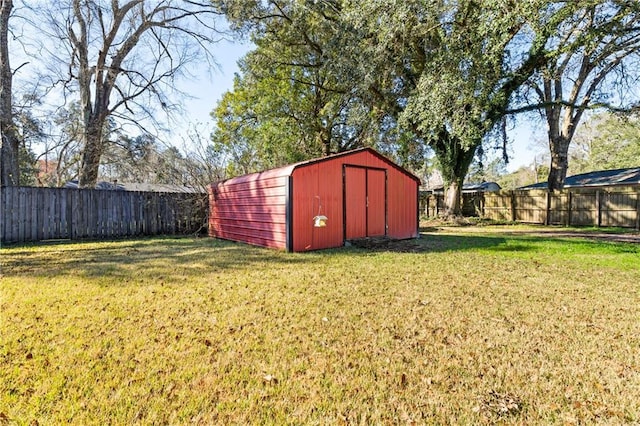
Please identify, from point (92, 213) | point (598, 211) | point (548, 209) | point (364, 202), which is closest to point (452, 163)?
point (548, 209)

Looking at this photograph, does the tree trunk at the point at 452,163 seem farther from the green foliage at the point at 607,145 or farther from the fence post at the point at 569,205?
the green foliage at the point at 607,145

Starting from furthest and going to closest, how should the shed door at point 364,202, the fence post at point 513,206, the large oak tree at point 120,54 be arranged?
the fence post at point 513,206
the large oak tree at point 120,54
the shed door at point 364,202

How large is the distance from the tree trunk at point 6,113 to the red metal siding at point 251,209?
5611mm

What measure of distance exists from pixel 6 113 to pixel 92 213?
11.4ft

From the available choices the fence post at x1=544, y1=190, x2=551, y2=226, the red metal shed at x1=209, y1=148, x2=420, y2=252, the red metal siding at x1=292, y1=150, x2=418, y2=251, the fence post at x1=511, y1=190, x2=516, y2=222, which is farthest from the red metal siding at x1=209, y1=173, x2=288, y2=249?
the fence post at x1=511, y1=190, x2=516, y2=222

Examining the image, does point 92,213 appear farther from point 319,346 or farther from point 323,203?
point 319,346

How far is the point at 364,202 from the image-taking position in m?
8.14

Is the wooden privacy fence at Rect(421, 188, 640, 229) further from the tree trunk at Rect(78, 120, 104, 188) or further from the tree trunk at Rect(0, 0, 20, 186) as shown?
the tree trunk at Rect(0, 0, 20, 186)

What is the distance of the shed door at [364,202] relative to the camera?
25.7ft

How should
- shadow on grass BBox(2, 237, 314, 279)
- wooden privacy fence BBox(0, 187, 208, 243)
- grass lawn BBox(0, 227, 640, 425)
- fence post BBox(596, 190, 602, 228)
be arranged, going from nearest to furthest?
grass lawn BBox(0, 227, 640, 425), shadow on grass BBox(2, 237, 314, 279), wooden privacy fence BBox(0, 187, 208, 243), fence post BBox(596, 190, 602, 228)

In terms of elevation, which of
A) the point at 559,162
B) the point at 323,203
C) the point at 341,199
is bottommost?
the point at 323,203

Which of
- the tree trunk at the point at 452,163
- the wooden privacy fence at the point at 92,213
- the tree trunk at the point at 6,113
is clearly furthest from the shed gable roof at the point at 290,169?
the tree trunk at the point at 6,113

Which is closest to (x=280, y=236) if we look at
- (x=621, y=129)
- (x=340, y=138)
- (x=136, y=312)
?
(x=136, y=312)

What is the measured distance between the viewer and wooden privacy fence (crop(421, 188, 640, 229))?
12.2 m
